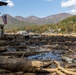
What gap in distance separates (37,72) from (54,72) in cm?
116

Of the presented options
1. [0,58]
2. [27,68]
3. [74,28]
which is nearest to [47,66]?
[27,68]

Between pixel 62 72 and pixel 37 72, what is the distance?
1.68m

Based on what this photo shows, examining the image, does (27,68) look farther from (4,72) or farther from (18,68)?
(4,72)

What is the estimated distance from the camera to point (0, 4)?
2205 centimetres

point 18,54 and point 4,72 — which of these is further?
point 18,54

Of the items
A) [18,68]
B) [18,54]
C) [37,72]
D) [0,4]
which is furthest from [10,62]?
[18,54]

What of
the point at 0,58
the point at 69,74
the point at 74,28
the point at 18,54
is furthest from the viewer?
the point at 74,28

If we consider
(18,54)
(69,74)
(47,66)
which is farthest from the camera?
(18,54)

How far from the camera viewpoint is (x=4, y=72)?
14422 millimetres

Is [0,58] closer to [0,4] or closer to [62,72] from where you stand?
[62,72]

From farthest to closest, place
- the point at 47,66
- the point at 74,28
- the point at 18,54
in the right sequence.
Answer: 1. the point at 74,28
2. the point at 18,54
3. the point at 47,66

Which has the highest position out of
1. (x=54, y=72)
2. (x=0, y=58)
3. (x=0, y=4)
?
(x=0, y=4)

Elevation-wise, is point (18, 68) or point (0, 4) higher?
point (0, 4)

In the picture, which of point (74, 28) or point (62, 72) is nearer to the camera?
point (62, 72)
